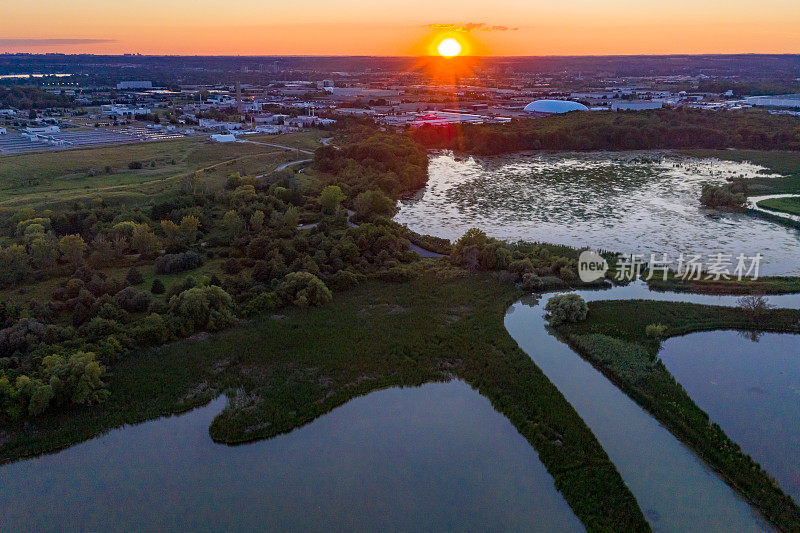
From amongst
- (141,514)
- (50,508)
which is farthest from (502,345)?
(50,508)

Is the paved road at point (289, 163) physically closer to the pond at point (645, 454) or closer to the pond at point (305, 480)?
the pond at point (645, 454)

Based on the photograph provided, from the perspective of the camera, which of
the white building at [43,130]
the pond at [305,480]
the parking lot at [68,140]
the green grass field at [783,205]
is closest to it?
the pond at [305,480]

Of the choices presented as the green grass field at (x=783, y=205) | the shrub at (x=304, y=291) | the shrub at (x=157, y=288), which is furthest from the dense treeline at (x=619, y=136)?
A: the shrub at (x=157, y=288)

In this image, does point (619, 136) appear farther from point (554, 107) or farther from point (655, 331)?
point (655, 331)

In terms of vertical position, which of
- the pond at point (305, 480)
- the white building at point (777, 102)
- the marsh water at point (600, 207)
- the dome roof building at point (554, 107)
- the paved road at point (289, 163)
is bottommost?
the pond at point (305, 480)

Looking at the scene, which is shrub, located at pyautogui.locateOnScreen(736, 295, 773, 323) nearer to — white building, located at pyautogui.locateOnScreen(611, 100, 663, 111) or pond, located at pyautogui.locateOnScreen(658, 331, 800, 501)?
pond, located at pyautogui.locateOnScreen(658, 331, 800, 501)

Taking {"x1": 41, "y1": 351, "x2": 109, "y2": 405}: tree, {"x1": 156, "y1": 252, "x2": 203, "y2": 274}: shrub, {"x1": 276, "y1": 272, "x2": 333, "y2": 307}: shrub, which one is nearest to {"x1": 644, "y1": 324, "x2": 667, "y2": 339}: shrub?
{"x1": 276, "y1": 272, "x2": 333, "y2": 307}: shrub
